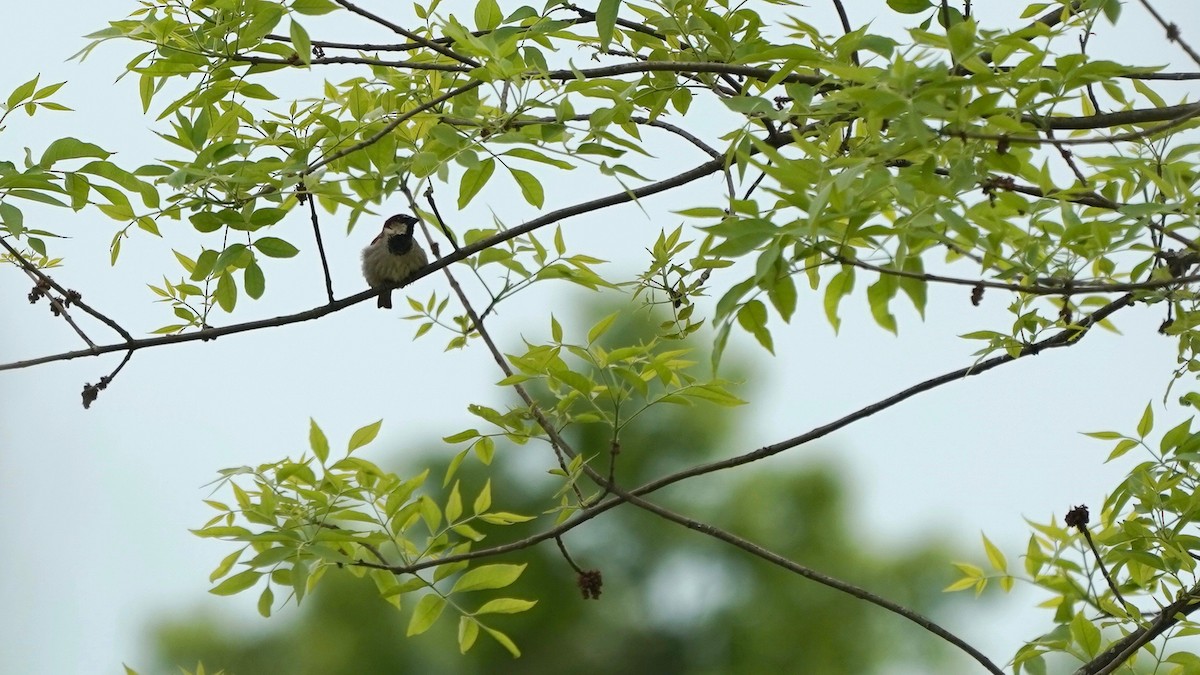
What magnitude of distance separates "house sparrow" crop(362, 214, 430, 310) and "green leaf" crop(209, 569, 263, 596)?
2663 mm

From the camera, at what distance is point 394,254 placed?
5.29 meters

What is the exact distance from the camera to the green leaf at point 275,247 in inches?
109

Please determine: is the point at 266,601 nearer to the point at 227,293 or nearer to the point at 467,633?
the point at 467,633

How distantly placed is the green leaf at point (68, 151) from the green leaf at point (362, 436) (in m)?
0.87

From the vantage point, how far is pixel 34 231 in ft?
9.15

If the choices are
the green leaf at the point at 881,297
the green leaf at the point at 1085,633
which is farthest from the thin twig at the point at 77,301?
the green leaf at the point at 1085,633

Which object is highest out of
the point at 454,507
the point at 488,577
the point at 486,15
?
the point at 486,15

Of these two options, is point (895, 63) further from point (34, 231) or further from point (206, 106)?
point (34, 231)

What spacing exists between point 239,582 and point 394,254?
2771 mm

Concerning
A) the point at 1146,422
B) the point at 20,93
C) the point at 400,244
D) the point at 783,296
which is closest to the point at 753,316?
the point at 783,296

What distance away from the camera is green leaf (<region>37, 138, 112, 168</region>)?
254 centimetres

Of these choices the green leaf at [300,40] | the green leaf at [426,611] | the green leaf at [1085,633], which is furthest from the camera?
the green leaf at [1085,633]

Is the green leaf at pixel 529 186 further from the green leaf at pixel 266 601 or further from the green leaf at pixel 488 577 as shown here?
the green leaf at pixel 266 601

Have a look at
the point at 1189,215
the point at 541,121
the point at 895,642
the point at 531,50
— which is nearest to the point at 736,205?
the point at 541,121
